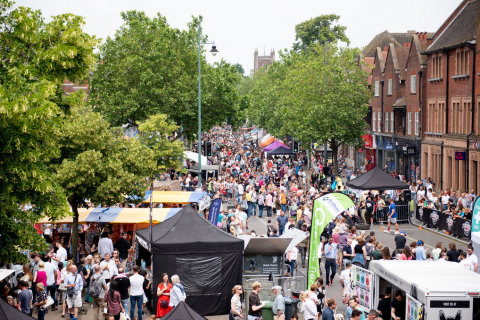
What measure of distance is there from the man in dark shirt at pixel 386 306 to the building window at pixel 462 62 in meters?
25.1

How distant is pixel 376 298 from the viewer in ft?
43.9

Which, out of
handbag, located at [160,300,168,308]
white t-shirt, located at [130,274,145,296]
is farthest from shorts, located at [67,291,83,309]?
handbag, located at [160,300,168,308]

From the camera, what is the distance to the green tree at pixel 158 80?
38.8m

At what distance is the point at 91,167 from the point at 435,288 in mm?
12089

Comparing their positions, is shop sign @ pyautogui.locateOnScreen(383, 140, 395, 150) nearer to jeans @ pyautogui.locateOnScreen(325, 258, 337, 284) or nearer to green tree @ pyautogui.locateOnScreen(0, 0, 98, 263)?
jeans @ pyautogui.locateOnScreen(325, 258, 337, 284)

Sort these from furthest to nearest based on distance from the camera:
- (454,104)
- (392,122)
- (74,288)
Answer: (392,122) < (454,104) < (74,288)

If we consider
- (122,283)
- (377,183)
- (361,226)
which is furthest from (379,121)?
(122,283)

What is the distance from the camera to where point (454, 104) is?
36219 mm

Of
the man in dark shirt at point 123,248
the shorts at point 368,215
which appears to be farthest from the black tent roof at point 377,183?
the man in dark shirt at point 123,248

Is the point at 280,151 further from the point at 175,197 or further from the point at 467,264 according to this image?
the point at 467,264

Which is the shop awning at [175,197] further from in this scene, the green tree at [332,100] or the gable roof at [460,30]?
the green tree at [332,100]

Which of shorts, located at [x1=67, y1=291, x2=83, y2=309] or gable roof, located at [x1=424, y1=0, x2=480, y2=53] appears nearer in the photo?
shorts, located at [x1=67, y1=291, x2=83, y2=309]

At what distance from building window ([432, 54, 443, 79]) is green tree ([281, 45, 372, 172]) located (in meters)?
8.41

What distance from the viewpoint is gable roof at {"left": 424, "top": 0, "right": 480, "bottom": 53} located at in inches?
1342
